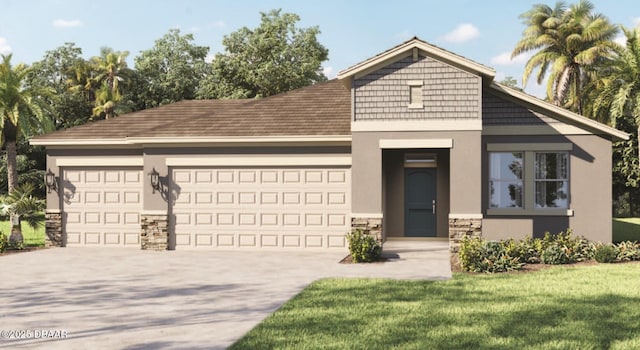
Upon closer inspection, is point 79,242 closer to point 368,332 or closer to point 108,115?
point 368,332

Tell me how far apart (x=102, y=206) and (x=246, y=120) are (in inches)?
205

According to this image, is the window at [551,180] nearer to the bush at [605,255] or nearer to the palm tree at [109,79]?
the bush at [605,255]

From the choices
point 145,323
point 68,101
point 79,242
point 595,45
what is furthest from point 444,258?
point 68,101

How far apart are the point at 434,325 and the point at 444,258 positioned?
23.6ft

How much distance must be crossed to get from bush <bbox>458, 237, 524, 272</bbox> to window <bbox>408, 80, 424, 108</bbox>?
4.10m

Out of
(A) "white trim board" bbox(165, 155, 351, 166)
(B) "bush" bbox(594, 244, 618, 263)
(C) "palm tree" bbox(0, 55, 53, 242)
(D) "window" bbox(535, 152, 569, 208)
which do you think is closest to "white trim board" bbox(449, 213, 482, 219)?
(D) "window" bbox(535, 152, 569, 208)

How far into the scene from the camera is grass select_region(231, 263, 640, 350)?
24.1 feet

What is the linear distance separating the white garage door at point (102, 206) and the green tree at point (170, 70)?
28.6 meters

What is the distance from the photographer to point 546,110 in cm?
1692

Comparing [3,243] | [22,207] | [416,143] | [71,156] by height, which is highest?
[416,143]

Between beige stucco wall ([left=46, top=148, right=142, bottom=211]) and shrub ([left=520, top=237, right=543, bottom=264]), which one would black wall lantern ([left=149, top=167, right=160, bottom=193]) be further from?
shrub ([left=520, top=237, right=543, bottom=264])

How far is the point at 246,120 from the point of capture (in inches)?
739

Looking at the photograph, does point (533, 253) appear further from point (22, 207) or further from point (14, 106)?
point (14, 106)

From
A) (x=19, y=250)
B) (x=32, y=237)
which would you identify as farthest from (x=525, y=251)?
(x=32, y=237)
